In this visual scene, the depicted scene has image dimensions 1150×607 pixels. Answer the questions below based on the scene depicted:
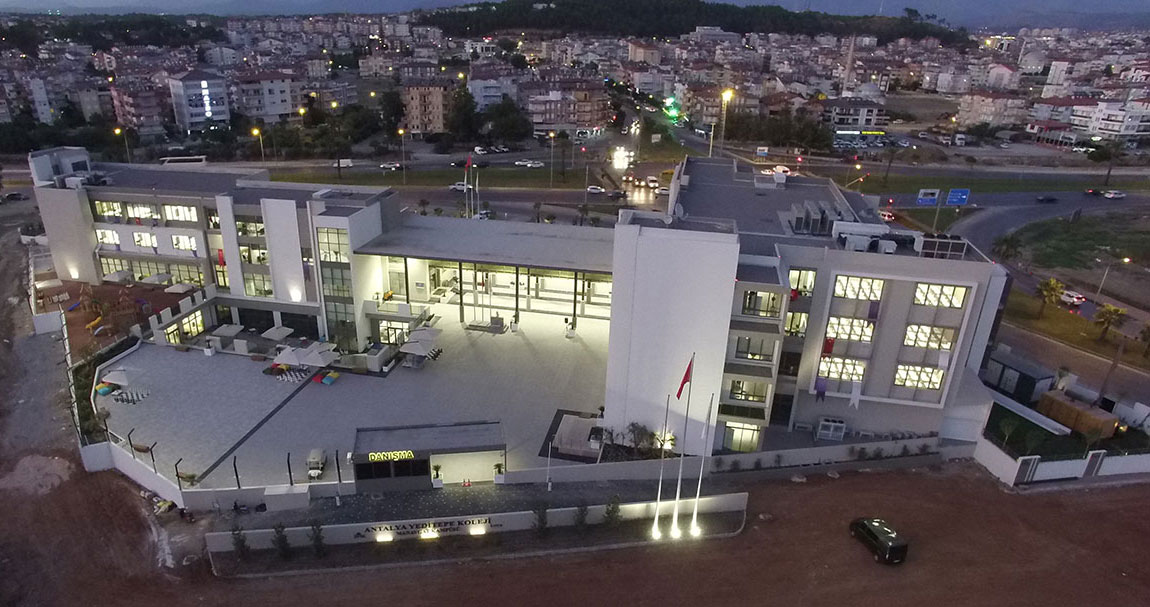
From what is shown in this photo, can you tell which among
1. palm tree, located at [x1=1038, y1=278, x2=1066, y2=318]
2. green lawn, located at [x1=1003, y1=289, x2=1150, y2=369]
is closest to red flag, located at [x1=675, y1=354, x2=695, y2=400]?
green lawn, located at [x1=1003, y1=289, x2=1150, y2=369]

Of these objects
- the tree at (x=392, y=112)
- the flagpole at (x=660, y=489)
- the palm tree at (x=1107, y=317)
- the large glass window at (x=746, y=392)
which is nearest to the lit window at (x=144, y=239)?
the flagpole at (x=660, y=489)

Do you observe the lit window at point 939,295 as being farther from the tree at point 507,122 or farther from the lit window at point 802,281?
the tree at point 507,122

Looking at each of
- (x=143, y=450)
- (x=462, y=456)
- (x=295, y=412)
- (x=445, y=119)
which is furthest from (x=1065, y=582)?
(x=445, y=119)

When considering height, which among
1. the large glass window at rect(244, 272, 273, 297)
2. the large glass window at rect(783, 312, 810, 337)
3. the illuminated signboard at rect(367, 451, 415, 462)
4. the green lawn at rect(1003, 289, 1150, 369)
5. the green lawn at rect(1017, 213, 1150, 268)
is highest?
the large glass window at rect(783, 312, 810, 337)

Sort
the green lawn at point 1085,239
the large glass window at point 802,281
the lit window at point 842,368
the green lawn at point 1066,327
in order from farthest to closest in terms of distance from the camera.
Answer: the green lawn at point 1085,239 < the green lawn at point 1066,327 < the lit window at point 842,368 < the large glass window at point 802,281

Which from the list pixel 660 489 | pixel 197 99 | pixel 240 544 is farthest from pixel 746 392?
pixel 197 99

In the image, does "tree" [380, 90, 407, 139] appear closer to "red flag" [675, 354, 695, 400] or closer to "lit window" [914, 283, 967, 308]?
"red flag" [675, 354, 695, 400]
